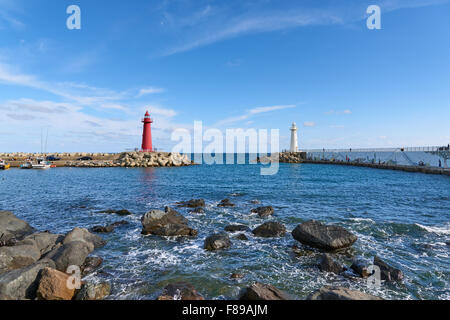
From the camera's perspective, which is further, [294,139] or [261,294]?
[294,139]

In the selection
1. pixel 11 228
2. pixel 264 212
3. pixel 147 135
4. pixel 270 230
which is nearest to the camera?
pixel 11 228

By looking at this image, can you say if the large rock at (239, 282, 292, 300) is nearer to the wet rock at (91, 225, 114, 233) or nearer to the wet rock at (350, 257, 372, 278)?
the wet rock at (350, 257, 372, 278)

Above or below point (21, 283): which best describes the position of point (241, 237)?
below

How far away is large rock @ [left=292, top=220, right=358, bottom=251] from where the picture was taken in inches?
455

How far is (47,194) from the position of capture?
27.1 meters

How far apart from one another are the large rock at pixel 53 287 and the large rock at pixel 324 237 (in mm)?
10373

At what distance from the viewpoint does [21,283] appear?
7395 mm

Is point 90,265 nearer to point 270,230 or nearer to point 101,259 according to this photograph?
point 101,259

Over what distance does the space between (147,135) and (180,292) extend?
66.2 m

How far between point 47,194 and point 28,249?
21.3m

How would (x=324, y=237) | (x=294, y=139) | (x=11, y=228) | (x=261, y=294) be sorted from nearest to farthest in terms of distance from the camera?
(x=261, y=294)
(x=324, y=237)
(x=11, y=228)
(x=294, y=139)

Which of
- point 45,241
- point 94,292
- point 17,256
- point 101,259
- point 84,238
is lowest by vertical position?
point 101,259

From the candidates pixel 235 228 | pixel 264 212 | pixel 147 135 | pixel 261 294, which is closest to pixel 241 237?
pixel 235 228
